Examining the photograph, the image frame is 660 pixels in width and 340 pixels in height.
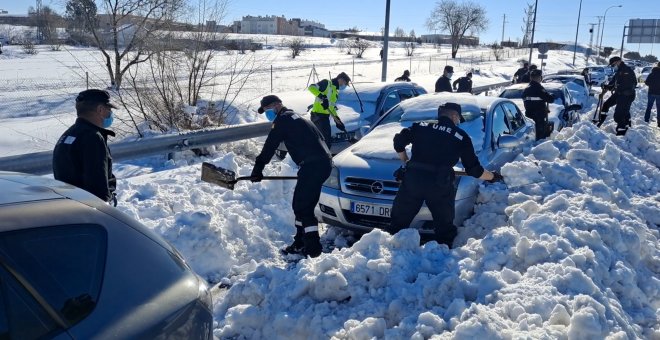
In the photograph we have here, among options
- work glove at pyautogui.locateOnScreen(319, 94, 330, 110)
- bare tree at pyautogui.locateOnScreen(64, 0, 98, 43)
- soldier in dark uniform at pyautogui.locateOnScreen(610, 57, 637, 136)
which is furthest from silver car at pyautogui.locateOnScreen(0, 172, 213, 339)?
bare tree at pyautogui.locateOnScreen(64, 0, 98, 43)

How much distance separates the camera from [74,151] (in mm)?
3680

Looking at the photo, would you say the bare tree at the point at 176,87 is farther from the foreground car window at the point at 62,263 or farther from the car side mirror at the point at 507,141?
the foreground car window at the point at 62,263

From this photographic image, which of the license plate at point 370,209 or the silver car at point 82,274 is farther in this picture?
the license plate at point 370,209

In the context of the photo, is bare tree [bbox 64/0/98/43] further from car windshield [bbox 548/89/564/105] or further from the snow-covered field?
car windshield [bbox 548/89/564/105]

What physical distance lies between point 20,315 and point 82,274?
0.82ft

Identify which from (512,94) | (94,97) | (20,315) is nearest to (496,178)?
(94,97)

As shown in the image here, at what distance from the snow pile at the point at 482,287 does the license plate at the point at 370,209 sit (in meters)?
1.07

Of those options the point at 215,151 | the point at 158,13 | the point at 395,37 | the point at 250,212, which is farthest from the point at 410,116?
the point at 395,37

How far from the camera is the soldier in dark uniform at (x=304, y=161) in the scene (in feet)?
18.3

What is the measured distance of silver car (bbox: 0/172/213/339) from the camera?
5.41 ft

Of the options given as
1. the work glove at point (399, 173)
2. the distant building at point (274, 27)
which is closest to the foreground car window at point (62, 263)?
the work glove at point (399, 173)

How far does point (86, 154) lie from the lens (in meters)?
3.66

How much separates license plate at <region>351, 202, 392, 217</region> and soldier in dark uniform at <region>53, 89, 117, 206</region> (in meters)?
2.69

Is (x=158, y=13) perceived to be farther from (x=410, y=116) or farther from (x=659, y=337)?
(x=659, y=337)
